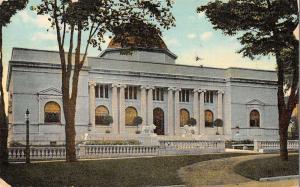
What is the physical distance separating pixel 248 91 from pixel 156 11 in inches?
208

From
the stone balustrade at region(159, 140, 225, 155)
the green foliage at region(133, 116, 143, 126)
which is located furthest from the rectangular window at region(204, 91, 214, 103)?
the green foliage at region(133, 116, 143, 126)

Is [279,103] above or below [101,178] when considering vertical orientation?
above

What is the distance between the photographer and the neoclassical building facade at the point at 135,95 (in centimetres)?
995

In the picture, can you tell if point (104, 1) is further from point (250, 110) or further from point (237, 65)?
point (250, 110)

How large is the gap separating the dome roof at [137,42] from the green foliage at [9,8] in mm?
1740

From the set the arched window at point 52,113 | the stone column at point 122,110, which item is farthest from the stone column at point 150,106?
the arched window at point 52,113

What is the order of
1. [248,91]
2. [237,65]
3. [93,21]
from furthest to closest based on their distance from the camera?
[248,91] → [237,65] → [93,21]

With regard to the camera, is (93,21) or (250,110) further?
(250,110)

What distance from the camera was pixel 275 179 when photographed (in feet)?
31.9

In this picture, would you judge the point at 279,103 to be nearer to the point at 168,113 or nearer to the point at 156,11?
the point at 156,11

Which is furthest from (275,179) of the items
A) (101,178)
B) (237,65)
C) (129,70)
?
(129,70)

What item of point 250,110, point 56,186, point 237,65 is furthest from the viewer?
point 250,110

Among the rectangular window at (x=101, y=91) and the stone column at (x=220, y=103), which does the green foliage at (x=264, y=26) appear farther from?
the rectangular window at (x=101, y=91)

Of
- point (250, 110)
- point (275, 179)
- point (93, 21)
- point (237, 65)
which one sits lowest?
point (275, 179)
